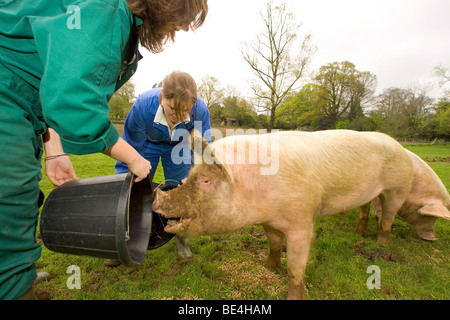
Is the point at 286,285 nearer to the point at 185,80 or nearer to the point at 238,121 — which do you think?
the point at 185,80

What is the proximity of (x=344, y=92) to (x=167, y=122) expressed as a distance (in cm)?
4355

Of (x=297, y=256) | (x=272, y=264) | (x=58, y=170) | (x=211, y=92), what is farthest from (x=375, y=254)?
(x=211, y=92)

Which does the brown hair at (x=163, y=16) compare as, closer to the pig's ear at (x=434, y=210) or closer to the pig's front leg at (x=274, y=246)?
the pig's front leg at (x=274, y=246)

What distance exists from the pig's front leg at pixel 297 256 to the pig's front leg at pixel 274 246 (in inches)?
22.4

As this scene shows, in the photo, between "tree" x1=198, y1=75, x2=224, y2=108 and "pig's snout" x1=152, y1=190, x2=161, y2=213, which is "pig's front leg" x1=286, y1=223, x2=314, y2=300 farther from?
"tree" x1=198, y1=75, x2=224, y2=108

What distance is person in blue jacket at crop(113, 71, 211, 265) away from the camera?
316cm

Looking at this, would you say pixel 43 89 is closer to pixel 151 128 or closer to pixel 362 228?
pixel 151 128

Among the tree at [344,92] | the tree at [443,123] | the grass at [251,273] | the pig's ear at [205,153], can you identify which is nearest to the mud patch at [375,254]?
the grass at [251,273]

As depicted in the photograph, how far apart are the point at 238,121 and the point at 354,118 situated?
1869 centimetres

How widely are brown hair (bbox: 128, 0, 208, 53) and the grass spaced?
274 cm

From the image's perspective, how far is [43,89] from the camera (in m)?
1.19

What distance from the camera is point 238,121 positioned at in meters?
43.3

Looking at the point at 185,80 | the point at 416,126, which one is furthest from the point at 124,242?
the point at 416,126

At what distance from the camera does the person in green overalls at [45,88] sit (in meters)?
1.20
